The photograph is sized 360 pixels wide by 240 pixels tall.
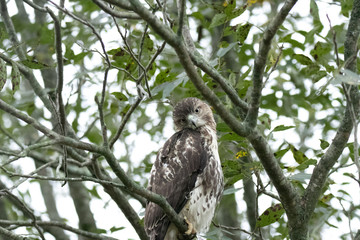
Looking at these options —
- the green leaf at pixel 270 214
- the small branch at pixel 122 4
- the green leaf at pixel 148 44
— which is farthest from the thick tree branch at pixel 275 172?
the green leaf at pixel 148 44

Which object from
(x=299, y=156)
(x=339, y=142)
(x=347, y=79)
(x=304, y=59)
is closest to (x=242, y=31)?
(x=304, y=59)

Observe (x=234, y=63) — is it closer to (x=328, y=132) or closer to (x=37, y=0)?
(x=328, y=132)

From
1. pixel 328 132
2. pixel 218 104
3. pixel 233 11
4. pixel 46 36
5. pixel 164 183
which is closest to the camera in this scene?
pixel 218 104

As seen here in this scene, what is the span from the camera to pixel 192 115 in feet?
19.3

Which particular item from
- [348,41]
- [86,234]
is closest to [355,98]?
[348,41]

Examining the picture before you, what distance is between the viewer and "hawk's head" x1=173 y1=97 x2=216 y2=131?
584 centimetres

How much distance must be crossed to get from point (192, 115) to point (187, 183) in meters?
1.17

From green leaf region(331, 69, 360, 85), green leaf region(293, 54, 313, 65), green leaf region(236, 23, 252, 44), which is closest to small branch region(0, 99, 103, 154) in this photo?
green leaf region(331, 69, 360, 85)

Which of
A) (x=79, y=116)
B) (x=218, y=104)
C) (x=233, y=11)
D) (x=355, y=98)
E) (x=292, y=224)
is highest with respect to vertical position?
(x=79, y=116)

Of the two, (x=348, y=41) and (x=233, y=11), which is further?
(x=233, y=11)

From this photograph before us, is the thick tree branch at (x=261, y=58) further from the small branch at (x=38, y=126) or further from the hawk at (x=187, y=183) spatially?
the hawk at (x=187, y=183)

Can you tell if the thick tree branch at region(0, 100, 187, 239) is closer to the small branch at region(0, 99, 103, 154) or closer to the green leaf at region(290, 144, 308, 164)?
the small branch at region(0, 99, 103, 154)

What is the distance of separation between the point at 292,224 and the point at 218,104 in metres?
1.33

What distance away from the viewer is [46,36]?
529cm
